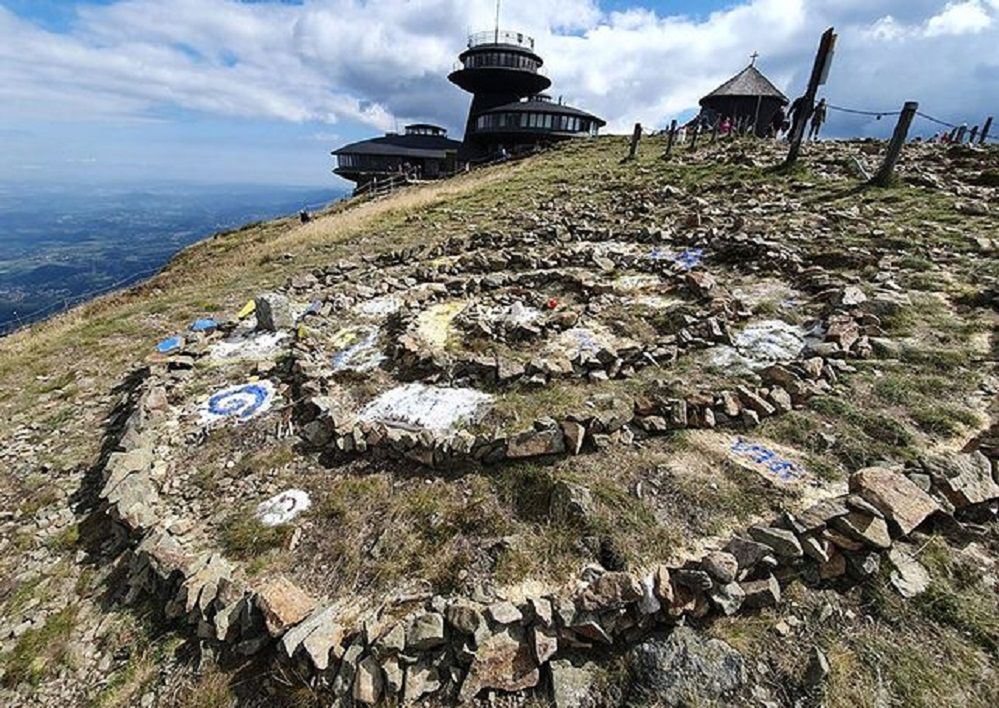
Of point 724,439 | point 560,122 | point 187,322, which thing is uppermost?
point 560,122

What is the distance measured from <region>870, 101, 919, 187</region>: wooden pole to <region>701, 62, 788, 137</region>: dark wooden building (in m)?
36.1

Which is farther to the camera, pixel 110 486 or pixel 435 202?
pixel 435 202

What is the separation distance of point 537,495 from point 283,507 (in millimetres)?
3134

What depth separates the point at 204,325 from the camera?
12.7m

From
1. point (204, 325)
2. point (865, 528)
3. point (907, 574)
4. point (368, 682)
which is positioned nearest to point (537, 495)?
point (368, 682)

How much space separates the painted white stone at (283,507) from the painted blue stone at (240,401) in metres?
2.57

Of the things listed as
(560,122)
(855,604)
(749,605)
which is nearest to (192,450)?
(749,605)

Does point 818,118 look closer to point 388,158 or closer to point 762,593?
point 762,593

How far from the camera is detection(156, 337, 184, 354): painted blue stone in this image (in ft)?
36.9

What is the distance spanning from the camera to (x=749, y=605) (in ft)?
14.0

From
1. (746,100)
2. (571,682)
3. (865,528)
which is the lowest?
(571,682)

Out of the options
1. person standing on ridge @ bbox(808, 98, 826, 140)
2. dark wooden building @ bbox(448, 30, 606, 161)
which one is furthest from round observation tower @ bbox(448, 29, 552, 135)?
person standing on ridge @ bbox(808, 98, 826, 140)

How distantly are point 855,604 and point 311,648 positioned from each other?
4.58 m

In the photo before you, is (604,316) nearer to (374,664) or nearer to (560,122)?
(374,664)
